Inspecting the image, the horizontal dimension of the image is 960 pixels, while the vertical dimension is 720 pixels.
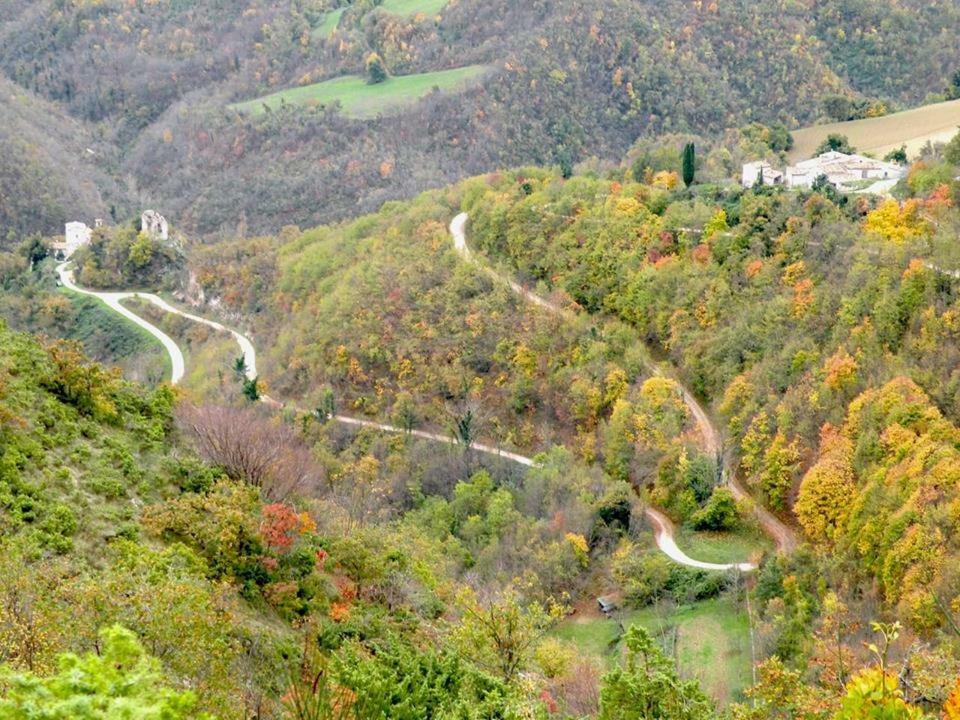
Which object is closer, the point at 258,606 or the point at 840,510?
the point at 258,606

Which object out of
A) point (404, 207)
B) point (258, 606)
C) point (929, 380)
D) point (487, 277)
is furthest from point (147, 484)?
point (404, 207)

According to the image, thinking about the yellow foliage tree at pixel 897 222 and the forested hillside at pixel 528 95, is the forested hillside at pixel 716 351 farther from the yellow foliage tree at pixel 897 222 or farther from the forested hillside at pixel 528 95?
the forested hillside at pixel 528 95


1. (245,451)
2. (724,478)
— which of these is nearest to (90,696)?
(245,451)

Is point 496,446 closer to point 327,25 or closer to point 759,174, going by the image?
point 759,174

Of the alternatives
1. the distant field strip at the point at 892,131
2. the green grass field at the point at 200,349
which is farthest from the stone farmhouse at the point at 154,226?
the distant field strip at the point at 892,131

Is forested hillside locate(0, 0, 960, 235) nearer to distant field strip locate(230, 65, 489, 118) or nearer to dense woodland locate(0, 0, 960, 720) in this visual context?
dense woodland locate(0, 0, 960, 720)

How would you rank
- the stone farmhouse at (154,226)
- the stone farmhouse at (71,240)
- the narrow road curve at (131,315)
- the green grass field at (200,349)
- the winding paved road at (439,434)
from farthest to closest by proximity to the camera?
1. the stone farmhouse at (71,240)
2. the stone farmhouse at (154,226)
3. the narrow road curve at (131,315)
4. the green grass field at (200,349)
5. the winding paved road at (439,434)

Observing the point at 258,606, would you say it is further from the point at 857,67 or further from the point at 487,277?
the point at 857,67
